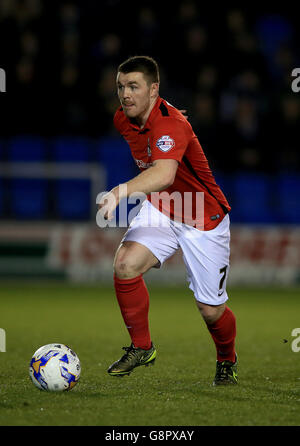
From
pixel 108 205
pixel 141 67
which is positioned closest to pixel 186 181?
pixel 141 67

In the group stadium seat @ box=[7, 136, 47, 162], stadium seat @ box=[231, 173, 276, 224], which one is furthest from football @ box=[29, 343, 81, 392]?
stadium seat @ box=[231, 173, 276, 224]

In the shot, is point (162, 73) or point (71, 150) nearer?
point (71, 150)

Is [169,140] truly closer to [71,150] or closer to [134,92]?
[134,92]

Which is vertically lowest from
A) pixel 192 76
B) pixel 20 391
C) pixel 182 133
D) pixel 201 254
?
pixel 20 391

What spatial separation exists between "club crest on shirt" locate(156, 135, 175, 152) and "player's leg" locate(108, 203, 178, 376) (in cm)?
67

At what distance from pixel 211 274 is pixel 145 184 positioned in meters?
0.93

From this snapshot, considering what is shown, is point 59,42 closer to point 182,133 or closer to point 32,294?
point 32,294

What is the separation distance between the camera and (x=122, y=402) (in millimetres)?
4246

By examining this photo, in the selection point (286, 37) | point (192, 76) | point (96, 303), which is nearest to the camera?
point (96, 303)

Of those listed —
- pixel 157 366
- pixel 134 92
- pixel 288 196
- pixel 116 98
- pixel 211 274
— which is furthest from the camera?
pixel 288 196

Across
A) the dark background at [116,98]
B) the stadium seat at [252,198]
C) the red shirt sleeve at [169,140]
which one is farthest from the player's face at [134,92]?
the stadium seat at [252,198]

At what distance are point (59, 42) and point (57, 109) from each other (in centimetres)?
150

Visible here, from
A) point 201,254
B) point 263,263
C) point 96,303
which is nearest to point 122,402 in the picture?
point 201,254

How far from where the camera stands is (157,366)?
226 inches
